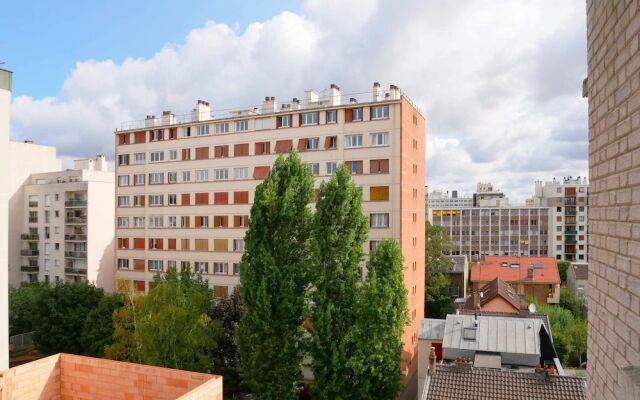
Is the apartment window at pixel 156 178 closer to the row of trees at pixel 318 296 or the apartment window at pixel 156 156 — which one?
the apartment window at pixel 156 156

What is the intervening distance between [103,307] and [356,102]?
21.4 meters

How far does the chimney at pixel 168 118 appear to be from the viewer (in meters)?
41.7

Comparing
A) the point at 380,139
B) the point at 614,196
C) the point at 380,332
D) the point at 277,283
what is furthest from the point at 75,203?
the point at 614,196

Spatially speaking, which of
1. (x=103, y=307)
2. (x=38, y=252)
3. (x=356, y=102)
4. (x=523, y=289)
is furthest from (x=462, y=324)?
(x=38, y=252)

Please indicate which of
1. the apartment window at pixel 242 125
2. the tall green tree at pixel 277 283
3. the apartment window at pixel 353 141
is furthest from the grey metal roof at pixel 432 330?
the apartment window at pixel 242 125

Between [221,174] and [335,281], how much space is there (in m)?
19.9

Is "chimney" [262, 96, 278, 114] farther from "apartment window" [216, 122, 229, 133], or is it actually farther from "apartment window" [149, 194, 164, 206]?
"apartment window" [149, 194, 164, 206]

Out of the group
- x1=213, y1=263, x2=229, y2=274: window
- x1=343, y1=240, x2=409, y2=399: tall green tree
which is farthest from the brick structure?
x1=213, y1=263, x2=229, y2=274: window

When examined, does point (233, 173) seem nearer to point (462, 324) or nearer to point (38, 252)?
point (462, 324)

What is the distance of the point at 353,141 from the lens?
34.8 metres

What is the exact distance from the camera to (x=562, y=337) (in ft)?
108

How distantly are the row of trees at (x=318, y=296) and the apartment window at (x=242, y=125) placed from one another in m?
15.4

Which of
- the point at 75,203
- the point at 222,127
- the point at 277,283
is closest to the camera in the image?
the point at 277,283

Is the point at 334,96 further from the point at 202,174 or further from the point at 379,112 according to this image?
the point at 202,174
